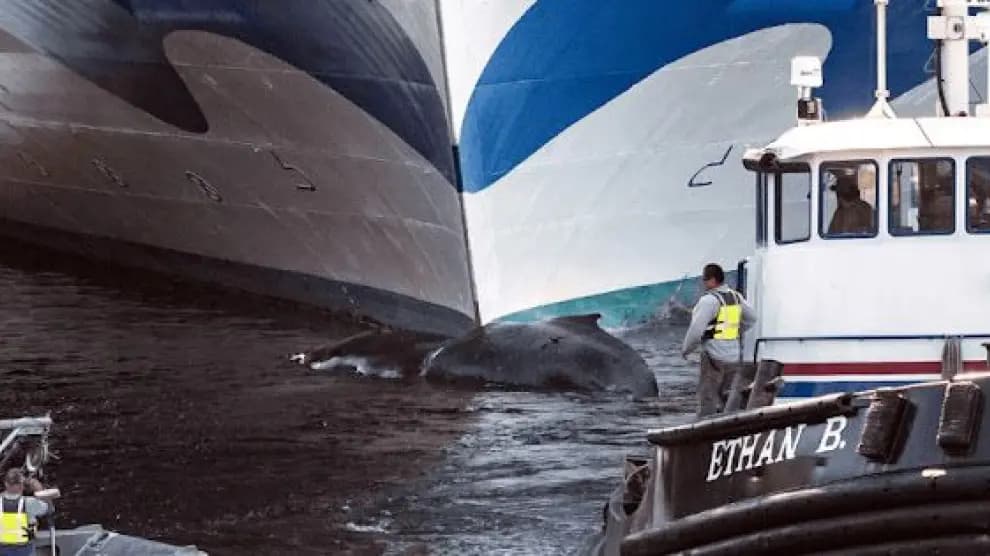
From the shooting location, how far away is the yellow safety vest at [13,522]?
16.8 metres

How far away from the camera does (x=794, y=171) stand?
1577cm

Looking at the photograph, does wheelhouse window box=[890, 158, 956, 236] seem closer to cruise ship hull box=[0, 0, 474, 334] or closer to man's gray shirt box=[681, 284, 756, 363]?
man's gray shirt box=[681, 284, 756, 363]

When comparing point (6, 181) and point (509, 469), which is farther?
point (6, 181)

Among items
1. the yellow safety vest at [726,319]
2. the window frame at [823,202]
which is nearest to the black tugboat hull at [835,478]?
the window frame at [823,202]

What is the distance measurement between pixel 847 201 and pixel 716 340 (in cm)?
243

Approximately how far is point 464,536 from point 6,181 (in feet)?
75.6

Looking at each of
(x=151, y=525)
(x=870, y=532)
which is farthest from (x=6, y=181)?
(x=870, y=532)

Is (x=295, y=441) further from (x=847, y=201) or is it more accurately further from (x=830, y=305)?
(x=847, y=201)

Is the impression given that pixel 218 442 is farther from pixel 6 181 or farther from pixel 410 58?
pixel 6 181

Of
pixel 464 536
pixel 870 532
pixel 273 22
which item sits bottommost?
pixel 464 536

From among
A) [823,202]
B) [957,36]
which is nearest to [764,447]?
[823,202]

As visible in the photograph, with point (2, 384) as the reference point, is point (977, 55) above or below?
above

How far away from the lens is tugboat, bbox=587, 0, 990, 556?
41.6ft

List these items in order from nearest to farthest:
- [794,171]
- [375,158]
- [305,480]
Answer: [794,171]
[305,480]
[375,158]
